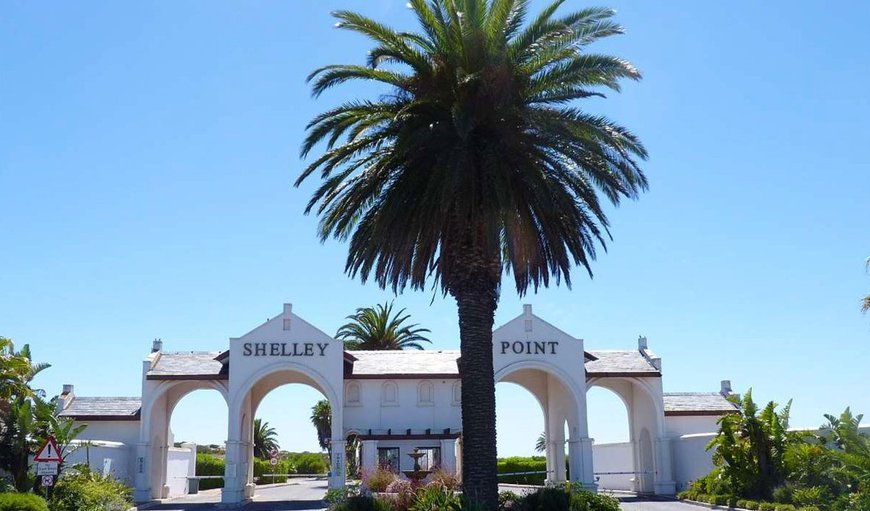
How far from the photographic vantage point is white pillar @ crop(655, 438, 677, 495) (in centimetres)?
4006

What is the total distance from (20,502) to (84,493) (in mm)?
3867

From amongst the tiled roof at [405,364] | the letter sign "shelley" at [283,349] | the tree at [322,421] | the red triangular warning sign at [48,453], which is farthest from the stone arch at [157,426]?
the tree at [322,421]

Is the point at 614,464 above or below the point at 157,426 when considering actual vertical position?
below

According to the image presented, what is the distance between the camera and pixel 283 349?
38.2m

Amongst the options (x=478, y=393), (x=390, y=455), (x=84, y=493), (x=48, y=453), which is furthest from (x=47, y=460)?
(x=390, y=455)

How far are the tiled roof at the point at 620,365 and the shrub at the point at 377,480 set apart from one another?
1504 cm

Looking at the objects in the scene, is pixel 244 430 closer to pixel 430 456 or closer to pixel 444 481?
pixel 430 456

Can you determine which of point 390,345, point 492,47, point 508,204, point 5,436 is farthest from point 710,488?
point 390,345

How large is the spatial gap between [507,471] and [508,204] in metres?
38.4

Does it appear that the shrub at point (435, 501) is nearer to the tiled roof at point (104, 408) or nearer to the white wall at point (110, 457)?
the white wall at point (110, 457)

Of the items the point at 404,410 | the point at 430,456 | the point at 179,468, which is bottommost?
the point at 179,468

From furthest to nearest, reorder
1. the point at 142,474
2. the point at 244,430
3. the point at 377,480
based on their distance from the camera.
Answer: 1. the point at 244,430
2. the point at 142,474
3. the point at 377,480

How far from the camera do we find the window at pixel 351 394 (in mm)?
39781

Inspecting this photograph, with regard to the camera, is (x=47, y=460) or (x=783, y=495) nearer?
(x=47, y=460)
